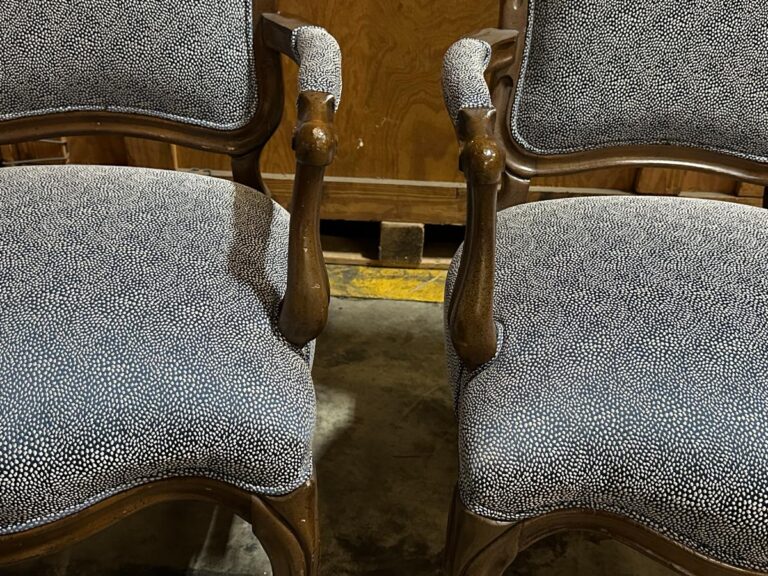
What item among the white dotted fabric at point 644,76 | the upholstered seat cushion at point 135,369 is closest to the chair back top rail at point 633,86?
the white dotted fabric at point 644,76

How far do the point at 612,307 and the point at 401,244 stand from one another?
974 mm

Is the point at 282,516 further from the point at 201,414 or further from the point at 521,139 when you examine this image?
the point at 521,139

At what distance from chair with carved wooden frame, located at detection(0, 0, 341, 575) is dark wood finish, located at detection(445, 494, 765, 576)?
161mm

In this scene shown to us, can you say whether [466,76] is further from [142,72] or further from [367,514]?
[367,514]

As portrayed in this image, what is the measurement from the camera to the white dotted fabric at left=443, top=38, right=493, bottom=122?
715 mm

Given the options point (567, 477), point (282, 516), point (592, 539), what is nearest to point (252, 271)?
point (282, 516)

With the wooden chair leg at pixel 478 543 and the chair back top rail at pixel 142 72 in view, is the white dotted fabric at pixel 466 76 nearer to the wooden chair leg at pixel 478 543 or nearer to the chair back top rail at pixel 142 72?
the chair back top rail at pixel 142 72

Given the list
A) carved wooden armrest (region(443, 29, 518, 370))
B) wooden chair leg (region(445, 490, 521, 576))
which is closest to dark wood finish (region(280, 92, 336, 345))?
carved wooden armrest (region(443, 29, 518, 370))

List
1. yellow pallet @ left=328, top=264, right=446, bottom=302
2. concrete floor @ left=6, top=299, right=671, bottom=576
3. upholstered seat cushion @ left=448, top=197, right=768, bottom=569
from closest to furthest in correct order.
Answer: upholstered seat cushion @ left=448, top=197, right=768, bottom=569 < concrete floor @ left=6, top=299, right=671, bottom=576 < yellow pallet @ left=328, top=264, right=446, bottom=302

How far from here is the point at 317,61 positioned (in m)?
0.82

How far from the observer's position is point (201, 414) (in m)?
0.65

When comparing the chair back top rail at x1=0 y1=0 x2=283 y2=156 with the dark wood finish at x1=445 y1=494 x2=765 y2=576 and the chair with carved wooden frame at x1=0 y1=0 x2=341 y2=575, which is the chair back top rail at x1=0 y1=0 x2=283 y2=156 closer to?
the chair with carved wooden frame at x1=0 y1=0 x2=341 y2=575

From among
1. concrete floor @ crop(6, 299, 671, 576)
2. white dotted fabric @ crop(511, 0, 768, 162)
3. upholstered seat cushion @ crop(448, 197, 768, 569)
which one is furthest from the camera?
concrete floor @ crop(6, 299, 671, 576)

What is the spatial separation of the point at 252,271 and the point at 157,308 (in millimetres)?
119
